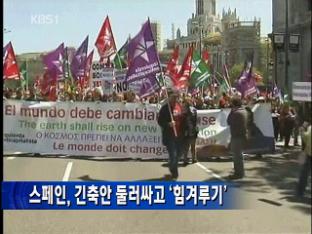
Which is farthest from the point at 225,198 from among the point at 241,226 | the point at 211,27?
the point at 211,27

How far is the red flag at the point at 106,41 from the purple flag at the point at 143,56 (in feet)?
0.20

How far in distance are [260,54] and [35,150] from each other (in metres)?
0.87

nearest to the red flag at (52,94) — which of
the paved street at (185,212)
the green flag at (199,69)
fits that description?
the paved street at (185,212)

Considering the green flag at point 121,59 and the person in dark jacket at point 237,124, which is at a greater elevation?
the green flag at point 121,59

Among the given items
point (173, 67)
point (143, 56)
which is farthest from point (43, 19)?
point (173, 67)

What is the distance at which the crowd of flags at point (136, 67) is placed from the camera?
1.48 meters

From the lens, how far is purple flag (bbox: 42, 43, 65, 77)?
4.81 ft

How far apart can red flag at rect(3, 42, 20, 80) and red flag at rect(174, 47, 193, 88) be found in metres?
0.56

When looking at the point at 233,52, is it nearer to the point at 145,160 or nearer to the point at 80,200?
the point at 145,160

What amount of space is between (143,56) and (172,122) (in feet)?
0.82

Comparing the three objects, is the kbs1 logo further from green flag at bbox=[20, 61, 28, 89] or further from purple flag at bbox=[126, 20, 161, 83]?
purple flag at bbox=[126, 20, 161, 83]

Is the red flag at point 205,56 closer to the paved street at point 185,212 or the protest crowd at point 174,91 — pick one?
the protest crowd at point 174,91

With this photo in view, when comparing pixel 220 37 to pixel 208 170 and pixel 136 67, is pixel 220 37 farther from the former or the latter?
pixel 208 170
